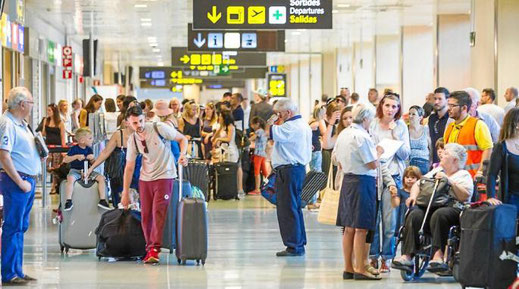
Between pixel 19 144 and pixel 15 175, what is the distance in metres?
0.33

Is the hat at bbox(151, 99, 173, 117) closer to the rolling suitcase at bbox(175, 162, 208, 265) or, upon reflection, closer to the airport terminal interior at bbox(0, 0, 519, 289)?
the airport terminal interior at bbox(0, 0, 519, 289)

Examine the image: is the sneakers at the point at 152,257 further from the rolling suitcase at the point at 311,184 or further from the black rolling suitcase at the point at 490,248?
the black rolling suitcase at the point at 490,248

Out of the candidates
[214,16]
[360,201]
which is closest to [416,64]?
[214,16]

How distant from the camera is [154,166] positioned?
35.9ft

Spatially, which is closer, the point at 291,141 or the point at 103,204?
the point at 291,141

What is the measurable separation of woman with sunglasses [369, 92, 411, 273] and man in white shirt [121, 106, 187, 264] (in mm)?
1990

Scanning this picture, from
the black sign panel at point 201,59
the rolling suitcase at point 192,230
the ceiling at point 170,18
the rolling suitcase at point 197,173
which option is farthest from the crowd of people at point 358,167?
the black sign panel at point 201,59

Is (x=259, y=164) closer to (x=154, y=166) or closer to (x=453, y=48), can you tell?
(x=453, y=48)

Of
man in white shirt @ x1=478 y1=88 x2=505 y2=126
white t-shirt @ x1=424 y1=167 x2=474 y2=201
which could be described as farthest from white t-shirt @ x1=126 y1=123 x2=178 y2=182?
man in white shirt @ x1=478 y1=88 x2=505 y2=126

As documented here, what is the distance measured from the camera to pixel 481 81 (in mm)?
20703

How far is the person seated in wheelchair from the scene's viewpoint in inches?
366

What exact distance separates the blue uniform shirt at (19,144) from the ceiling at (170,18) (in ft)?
51.6

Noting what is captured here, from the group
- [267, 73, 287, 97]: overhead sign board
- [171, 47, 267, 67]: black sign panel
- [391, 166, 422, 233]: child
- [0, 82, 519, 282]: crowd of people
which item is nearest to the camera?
[0, 82, 519, 282]: crowd of people

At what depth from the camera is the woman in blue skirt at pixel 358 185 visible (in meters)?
9.55
